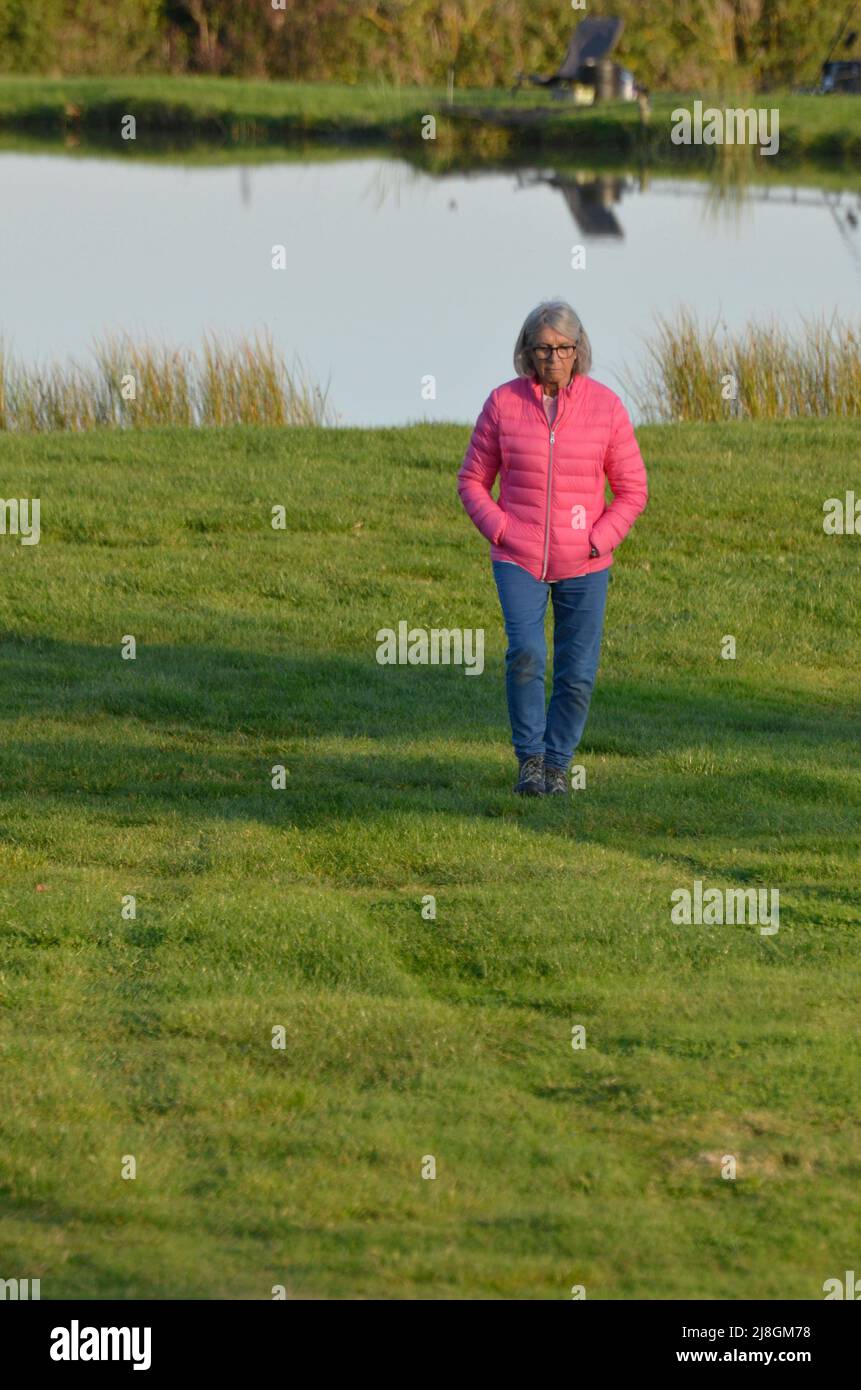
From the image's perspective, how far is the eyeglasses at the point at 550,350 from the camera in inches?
290

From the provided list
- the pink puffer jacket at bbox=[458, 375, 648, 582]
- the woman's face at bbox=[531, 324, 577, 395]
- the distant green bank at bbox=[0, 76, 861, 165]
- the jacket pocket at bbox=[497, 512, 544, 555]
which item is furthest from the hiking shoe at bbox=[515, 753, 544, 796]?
the distant green bank at bbox=[0, 76, 861, 165]

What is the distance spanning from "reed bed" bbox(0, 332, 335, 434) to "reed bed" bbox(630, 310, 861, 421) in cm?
329

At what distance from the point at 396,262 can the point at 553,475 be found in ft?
70.3

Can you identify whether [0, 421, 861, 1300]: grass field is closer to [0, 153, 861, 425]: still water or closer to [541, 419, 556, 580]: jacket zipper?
[541, 419, 556, 580]: jacket zipper

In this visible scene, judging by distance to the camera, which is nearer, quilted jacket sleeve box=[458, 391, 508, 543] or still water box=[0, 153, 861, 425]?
quilted jacket sleeve box=[458, 391, 508, 543]

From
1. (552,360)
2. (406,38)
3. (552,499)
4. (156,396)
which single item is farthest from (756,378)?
(406,38)

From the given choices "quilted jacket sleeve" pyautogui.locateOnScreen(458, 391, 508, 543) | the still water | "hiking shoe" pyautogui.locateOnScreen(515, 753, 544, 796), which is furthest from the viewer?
the still water

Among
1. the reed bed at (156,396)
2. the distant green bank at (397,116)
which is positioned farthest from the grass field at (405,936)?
the distant green bank at (397,116)

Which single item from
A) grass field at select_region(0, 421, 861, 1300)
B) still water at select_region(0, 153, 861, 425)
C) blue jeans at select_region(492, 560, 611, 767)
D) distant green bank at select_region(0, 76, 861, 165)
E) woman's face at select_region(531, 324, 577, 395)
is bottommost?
grass field at select_region(0, 421, 861, 1300)

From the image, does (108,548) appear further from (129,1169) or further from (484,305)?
(484,305)

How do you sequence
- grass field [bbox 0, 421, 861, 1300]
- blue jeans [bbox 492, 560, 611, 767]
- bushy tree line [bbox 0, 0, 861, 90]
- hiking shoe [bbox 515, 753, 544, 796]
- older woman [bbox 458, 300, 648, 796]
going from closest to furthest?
1. grass field [bbox 0, 421, 861, 1300]
2. older woman [bbox 458, 300, 648, 796]
3. blue jeans [bbox 492, 560, 611, 767]
4. hiking shoe [bbox 515, 753, 544, 796]
5. bushy tree line [bbox 0, 0, 861, 90]

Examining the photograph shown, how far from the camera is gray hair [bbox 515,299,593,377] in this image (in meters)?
7.36

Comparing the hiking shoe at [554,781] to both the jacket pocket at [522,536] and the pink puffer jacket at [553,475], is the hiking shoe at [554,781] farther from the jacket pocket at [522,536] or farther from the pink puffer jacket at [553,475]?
the jacket pocket at [522,536]

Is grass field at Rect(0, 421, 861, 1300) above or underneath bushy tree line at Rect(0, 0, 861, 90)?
underneath
